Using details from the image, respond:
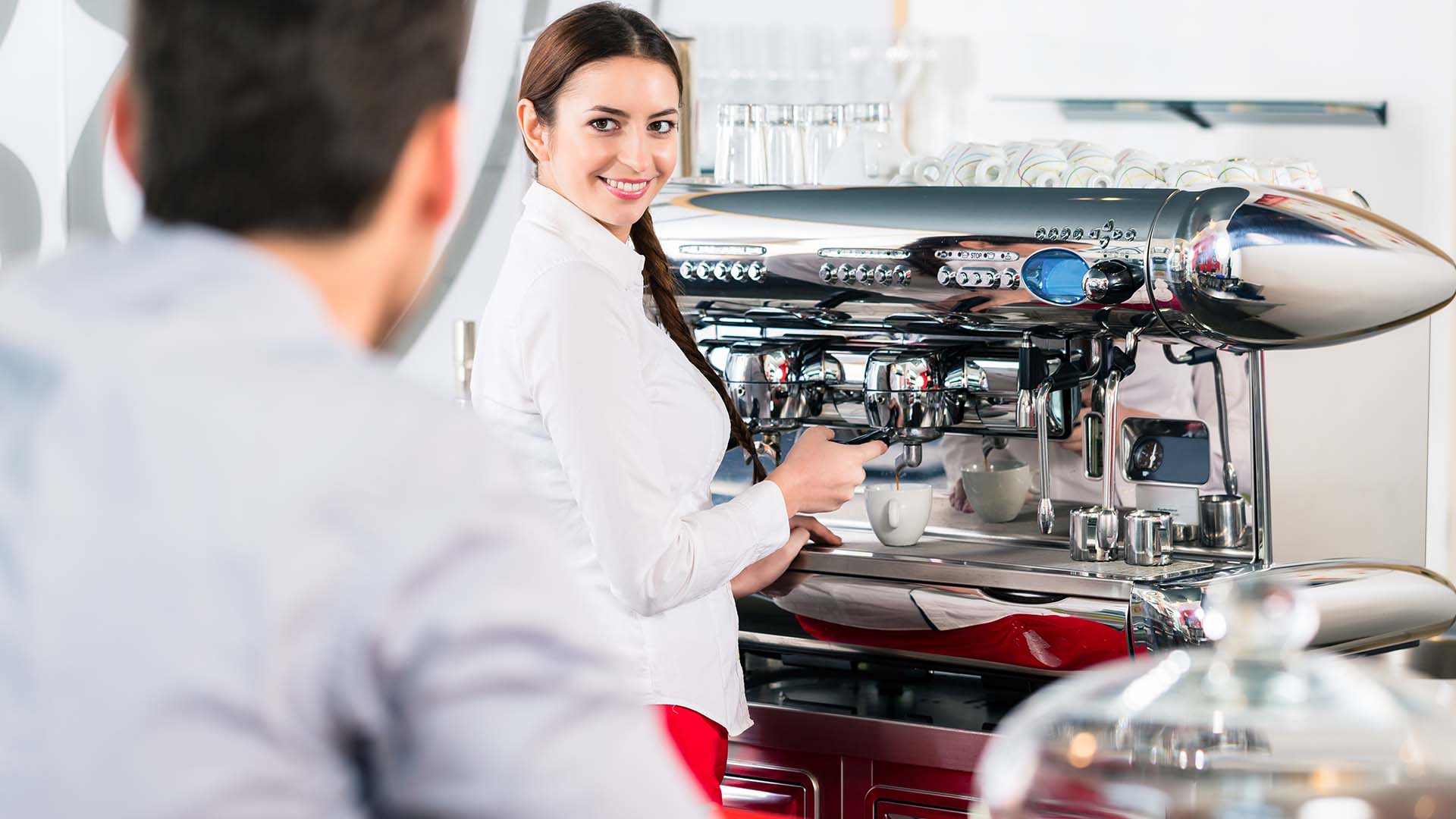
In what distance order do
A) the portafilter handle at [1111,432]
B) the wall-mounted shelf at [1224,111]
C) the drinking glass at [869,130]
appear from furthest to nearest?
the wall-mounted shelf at [1224,111] < the drinking glass at [869,130] < the portafilter handle at [1111,432]

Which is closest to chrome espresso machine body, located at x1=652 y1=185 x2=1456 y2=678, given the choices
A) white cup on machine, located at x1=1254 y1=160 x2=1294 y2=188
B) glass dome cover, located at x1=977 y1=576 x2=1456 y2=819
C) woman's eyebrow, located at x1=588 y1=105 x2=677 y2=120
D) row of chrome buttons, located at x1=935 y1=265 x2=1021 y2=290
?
row of chrome buttons, located at x1=935 y1=265 x2=1021 y2=290

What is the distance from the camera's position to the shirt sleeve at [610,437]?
1343mm

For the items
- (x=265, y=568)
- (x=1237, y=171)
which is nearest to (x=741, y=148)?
(x=1237, y=171)

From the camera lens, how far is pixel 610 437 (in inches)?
52.7

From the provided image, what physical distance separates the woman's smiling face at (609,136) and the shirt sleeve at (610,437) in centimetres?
12

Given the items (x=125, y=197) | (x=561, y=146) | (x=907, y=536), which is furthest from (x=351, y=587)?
(x=125, y=197)

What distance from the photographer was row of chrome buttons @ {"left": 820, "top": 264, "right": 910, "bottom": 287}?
167 centimetres

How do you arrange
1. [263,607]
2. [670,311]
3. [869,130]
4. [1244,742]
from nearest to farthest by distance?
[263,607], [1244,742], [670,311], [869,130]

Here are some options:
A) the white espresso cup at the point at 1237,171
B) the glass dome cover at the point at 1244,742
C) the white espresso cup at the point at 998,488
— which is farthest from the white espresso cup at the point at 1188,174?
the glass dome cover at the point at 1244,742

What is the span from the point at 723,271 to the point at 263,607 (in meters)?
1.41

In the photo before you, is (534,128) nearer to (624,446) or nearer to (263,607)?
(624,446)

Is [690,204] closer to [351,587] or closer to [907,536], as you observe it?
[907,536]

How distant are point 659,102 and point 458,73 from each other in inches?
40.5

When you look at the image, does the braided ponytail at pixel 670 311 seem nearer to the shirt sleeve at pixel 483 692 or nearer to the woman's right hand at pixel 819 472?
the woman's right hand at pixel 819 472
